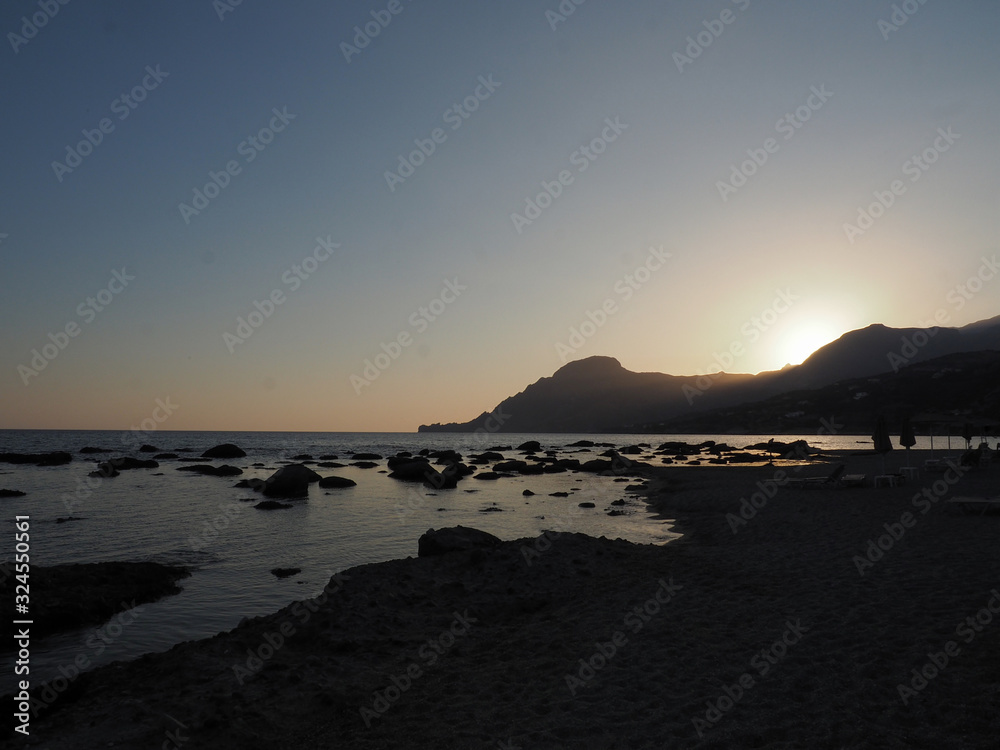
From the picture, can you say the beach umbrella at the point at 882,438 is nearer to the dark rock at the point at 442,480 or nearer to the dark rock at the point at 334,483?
the dark rock at the point at 442,480

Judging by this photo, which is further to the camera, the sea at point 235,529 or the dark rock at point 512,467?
the dark rock at point 512,467

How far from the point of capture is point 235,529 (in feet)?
81.0

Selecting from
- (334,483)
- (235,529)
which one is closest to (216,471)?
(334,483)

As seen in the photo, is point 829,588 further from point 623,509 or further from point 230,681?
point 623,509

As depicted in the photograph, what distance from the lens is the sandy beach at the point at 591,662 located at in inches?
274

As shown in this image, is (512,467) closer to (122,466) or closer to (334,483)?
(334,483)

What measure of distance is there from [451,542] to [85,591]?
864 cm

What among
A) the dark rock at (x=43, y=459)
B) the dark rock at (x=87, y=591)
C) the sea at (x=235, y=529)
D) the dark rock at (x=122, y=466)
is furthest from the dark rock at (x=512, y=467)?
the dark rock at (x=43, y=459)

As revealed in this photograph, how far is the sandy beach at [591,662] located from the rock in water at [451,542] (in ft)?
2.81

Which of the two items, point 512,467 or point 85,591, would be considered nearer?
point 85,591

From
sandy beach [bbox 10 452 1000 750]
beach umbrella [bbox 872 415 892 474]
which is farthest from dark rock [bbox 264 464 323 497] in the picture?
beach umbrella [bbox 872 415 892 474]

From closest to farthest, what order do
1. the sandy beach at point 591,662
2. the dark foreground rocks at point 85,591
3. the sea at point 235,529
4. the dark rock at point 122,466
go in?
1. the sandy beach at point 591,662
2. the dark foreground rocks at point 85,591
3. the sea at point 235,529
4. the dark rock at point 122,466

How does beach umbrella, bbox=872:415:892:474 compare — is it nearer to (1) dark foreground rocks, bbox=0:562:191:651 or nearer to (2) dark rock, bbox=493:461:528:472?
(1) dark foreground rocks, bbox=0:562:191:651

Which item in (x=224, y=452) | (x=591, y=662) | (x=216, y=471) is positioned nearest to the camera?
(x=591, y=662)
